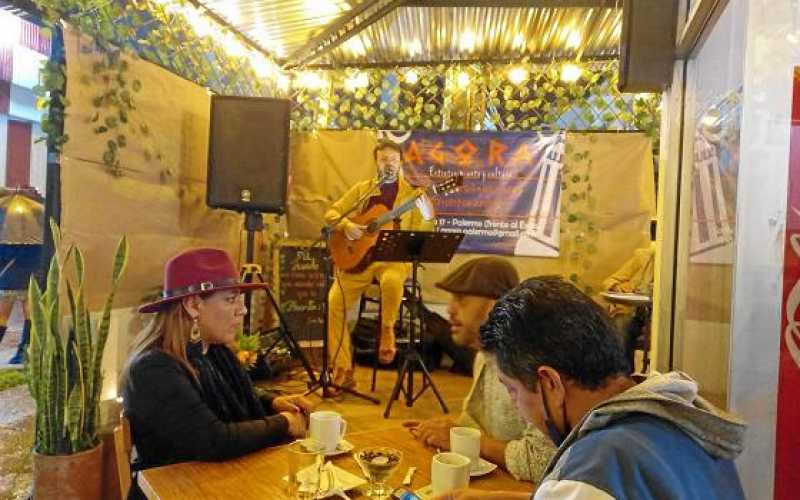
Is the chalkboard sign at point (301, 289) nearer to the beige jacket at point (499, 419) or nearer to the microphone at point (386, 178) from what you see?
the microphone at point (386, 178)

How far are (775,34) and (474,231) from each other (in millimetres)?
4159

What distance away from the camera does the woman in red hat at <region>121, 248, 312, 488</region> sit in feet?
4.88

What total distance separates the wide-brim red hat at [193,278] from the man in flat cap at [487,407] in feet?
2.35

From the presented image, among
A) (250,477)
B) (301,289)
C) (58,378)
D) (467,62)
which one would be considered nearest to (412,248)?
(58,378)

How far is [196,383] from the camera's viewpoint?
1.65 meters

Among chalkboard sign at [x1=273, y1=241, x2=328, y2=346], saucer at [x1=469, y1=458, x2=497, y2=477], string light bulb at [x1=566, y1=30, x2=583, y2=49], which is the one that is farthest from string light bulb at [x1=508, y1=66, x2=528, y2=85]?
saucer at [x1=469, y1=458, x2=497, y2=477]

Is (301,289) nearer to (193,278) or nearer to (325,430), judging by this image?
(193,278)

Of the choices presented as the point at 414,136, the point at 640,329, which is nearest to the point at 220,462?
the point at 640,329

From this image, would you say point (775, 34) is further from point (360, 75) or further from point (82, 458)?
point (360, 75)

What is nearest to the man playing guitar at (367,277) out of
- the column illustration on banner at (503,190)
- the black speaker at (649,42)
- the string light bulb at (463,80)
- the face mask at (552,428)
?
the column illustration on banner at (503,190)

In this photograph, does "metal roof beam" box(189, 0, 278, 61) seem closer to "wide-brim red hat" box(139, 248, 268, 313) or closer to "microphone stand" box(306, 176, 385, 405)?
"microphone stand" box(306, 176, 385, 405)

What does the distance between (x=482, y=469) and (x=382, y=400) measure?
267cm

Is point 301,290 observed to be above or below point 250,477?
above

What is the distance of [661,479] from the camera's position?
0.69m
